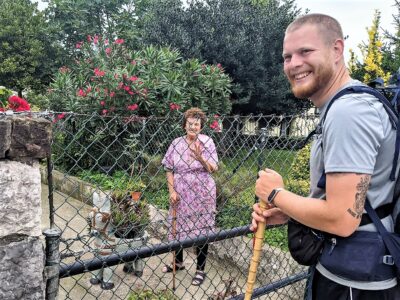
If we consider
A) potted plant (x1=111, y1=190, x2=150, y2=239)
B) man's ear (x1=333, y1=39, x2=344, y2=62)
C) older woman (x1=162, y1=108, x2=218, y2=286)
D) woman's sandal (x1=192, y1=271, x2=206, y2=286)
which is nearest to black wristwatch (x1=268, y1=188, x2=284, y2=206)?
man's ear (x1=333, y1=39, x2=344, y2=62)

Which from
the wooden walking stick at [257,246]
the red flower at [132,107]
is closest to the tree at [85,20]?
the red flower at [132,107]

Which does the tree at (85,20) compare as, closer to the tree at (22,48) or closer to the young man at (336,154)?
the tree at (22,48)

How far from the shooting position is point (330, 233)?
1.39 meters

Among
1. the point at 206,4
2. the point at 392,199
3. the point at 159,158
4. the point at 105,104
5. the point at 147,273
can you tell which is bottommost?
the point at 147,273

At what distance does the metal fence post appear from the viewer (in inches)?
59.1

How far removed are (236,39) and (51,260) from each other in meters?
9.26

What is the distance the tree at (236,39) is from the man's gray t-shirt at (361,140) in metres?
8.85

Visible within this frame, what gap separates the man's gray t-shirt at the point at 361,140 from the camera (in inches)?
47.4

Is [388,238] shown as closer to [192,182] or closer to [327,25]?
[327,25]

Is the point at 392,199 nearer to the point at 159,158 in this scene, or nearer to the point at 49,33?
the point at 159,158

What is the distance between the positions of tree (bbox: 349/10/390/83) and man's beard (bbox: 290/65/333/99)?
25.0ft

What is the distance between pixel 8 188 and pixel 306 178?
4.65 meters

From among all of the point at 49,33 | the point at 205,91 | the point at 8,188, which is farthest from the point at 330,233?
the point at 49,33

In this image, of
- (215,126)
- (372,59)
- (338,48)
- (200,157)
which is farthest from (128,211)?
(372,59)
